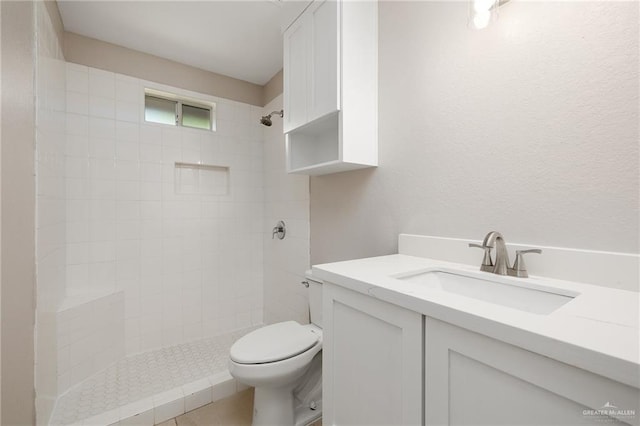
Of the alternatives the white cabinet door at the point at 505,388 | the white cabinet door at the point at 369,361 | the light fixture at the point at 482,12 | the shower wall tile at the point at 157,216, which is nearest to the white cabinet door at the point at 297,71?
the light fixture at the point at 482,12

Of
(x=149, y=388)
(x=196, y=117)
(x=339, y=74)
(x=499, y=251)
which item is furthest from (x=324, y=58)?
(x=149, y=388)

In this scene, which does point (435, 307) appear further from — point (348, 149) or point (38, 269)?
point (38, 269)

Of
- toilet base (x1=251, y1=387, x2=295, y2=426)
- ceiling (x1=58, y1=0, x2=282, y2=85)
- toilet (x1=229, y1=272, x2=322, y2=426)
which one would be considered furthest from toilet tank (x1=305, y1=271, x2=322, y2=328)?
ceiling (x1=58, y1=0, x2=282, y2=85)

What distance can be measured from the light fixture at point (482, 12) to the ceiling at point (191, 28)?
1224mm

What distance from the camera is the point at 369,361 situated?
29.1 inches

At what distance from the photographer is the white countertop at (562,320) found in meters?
0.38

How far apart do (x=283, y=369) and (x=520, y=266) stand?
42.1 inches

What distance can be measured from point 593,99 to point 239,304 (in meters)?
2.70

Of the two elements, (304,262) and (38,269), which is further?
(304,262)

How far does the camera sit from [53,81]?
158 cm

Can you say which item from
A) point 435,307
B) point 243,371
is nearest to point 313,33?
point 435,307

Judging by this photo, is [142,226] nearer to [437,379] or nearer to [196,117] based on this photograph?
[196,117]

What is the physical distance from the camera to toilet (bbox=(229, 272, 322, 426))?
4.13 ft

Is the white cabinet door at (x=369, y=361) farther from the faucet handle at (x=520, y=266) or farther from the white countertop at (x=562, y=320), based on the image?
the faucet handle at (x=520, y=266)
